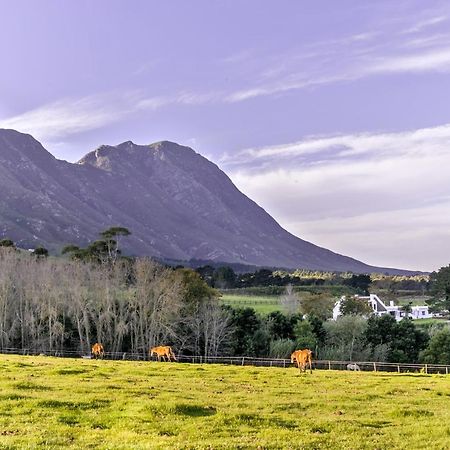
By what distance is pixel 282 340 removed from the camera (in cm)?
7675

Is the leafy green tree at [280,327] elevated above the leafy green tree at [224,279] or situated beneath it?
situated beneath

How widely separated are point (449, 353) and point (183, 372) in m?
43.1

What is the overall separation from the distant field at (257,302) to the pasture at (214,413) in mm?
75705

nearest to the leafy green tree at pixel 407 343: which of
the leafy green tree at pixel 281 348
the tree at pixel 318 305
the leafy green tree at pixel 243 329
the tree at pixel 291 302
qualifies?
the leafy green tree at pixel 281 348

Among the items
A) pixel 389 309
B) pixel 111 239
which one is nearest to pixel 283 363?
pixel 111 239

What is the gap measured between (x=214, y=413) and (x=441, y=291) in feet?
292

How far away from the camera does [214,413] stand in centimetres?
2027

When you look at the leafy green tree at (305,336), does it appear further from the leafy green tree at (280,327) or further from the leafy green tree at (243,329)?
the leafy green tree at (243,329)

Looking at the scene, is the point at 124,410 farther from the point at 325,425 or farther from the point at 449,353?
the point at 449,353

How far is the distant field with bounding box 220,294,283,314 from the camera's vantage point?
359 feet

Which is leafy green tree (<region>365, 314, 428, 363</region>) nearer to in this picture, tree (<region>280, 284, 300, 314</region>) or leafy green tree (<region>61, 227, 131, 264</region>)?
tree (<region>280, 284, 300, 314</region>)

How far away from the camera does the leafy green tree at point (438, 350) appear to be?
226 feet

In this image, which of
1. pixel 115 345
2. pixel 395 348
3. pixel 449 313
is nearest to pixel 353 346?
pixel 395 348

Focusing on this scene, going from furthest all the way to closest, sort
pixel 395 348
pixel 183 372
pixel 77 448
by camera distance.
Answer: pixel 395 348, pixel 183 372, pixel 77 448
